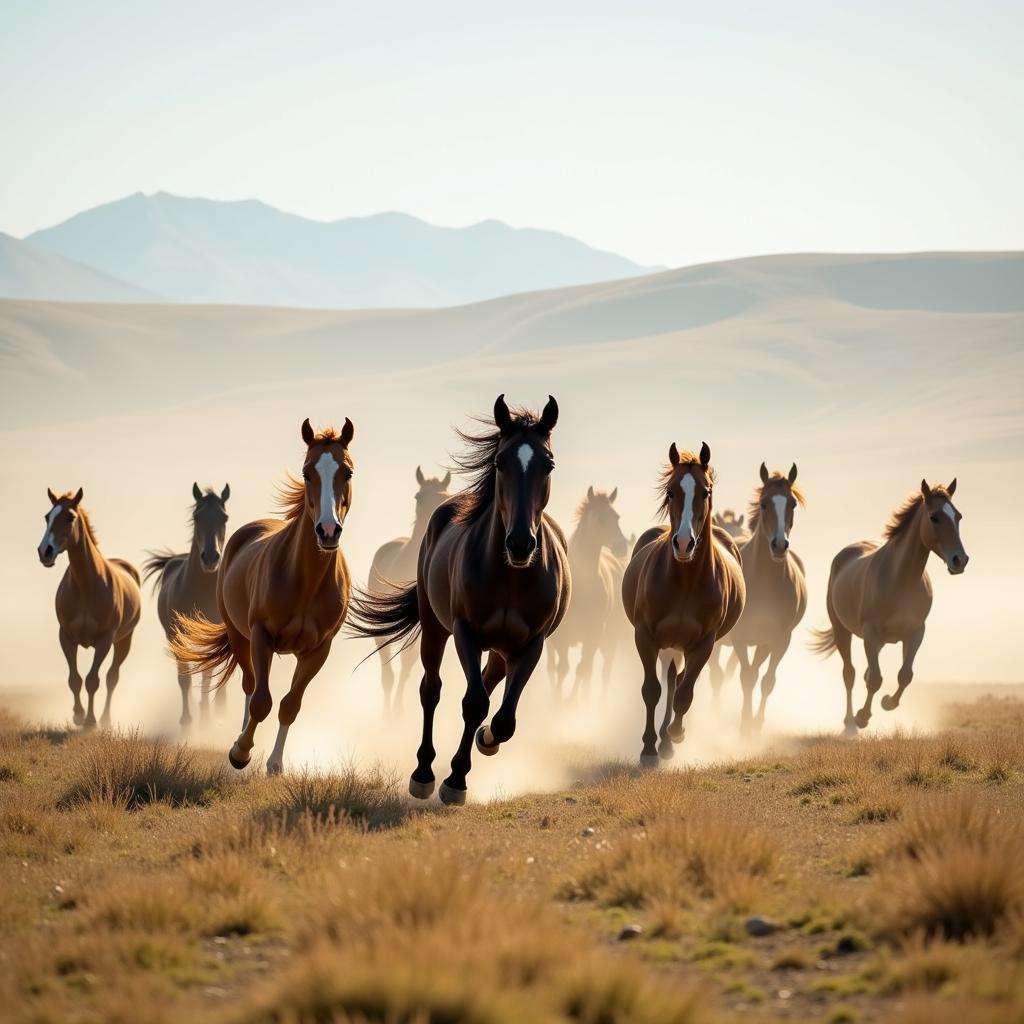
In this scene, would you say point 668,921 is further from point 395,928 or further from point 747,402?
point 747,402

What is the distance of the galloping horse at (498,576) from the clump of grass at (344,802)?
0.43 metres

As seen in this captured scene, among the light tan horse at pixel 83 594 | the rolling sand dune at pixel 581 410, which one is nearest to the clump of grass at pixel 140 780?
the rolling sand dune at pixel 581 410

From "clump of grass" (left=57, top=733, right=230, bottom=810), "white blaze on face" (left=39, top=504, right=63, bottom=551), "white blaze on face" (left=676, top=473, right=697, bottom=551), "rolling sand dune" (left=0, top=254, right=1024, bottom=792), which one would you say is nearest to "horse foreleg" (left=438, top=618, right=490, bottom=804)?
"clump of grass" (left=57, top=733, right=230, bottom=810)

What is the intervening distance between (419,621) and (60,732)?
5247 mm

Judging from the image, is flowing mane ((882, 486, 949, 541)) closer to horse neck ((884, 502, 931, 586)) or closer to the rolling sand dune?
horse neck ((884, 502, 931, 586))

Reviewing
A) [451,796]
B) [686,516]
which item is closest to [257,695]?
[451,796]

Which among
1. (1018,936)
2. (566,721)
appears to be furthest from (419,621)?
(566,721)

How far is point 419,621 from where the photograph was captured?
35.8 feet

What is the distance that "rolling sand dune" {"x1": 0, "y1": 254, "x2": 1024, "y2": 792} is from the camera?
134 ft

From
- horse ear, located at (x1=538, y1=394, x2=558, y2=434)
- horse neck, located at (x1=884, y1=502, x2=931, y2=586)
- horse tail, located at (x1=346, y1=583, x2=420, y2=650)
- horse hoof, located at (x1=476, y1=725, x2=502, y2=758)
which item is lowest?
horse hoof, located at (x1=476, y1=725, x2=502, y2=758)

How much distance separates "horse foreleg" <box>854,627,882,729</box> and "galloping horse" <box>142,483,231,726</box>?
7.68 m

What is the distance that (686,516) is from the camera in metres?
10.9

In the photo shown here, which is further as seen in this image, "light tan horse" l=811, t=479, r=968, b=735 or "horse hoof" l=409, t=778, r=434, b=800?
"light tan horse" l=811, t=479, r=968, b=735

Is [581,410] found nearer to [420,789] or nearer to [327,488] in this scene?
[327,488]
